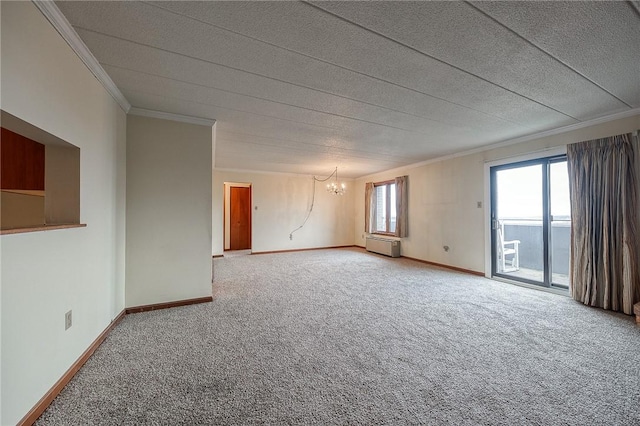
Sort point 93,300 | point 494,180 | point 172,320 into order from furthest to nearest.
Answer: point 494,180 < point 172,320 < point 93,300

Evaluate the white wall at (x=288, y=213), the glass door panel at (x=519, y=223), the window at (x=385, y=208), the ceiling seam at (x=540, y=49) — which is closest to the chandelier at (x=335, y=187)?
the white wall at (x=288, y=213)

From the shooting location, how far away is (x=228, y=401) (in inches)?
59.5

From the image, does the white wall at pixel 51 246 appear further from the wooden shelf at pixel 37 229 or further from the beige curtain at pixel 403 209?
the beige curtain at pixel 403 209

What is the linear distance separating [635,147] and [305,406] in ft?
15.0

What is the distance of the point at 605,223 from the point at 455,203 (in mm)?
2193

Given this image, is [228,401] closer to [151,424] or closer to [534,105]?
[151,424]

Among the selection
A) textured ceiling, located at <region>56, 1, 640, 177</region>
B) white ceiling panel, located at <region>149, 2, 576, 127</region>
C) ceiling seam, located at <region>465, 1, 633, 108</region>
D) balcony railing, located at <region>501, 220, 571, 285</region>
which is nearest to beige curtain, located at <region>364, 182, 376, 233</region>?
balcony railing, located at <region>501, 220, 571, 285</region>

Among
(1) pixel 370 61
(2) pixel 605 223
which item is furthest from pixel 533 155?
(1) pixel 370 61

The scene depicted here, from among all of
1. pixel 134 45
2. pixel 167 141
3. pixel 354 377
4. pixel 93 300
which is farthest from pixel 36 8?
pixel 354 377

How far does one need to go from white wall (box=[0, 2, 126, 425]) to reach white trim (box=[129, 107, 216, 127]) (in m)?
0.47

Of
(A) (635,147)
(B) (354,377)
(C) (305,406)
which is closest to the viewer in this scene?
(C) (305,406)

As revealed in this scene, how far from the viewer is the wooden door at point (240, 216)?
8.12 meters

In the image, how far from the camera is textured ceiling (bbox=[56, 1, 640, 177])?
150 cm

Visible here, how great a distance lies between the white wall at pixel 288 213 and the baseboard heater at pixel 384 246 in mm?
1357
